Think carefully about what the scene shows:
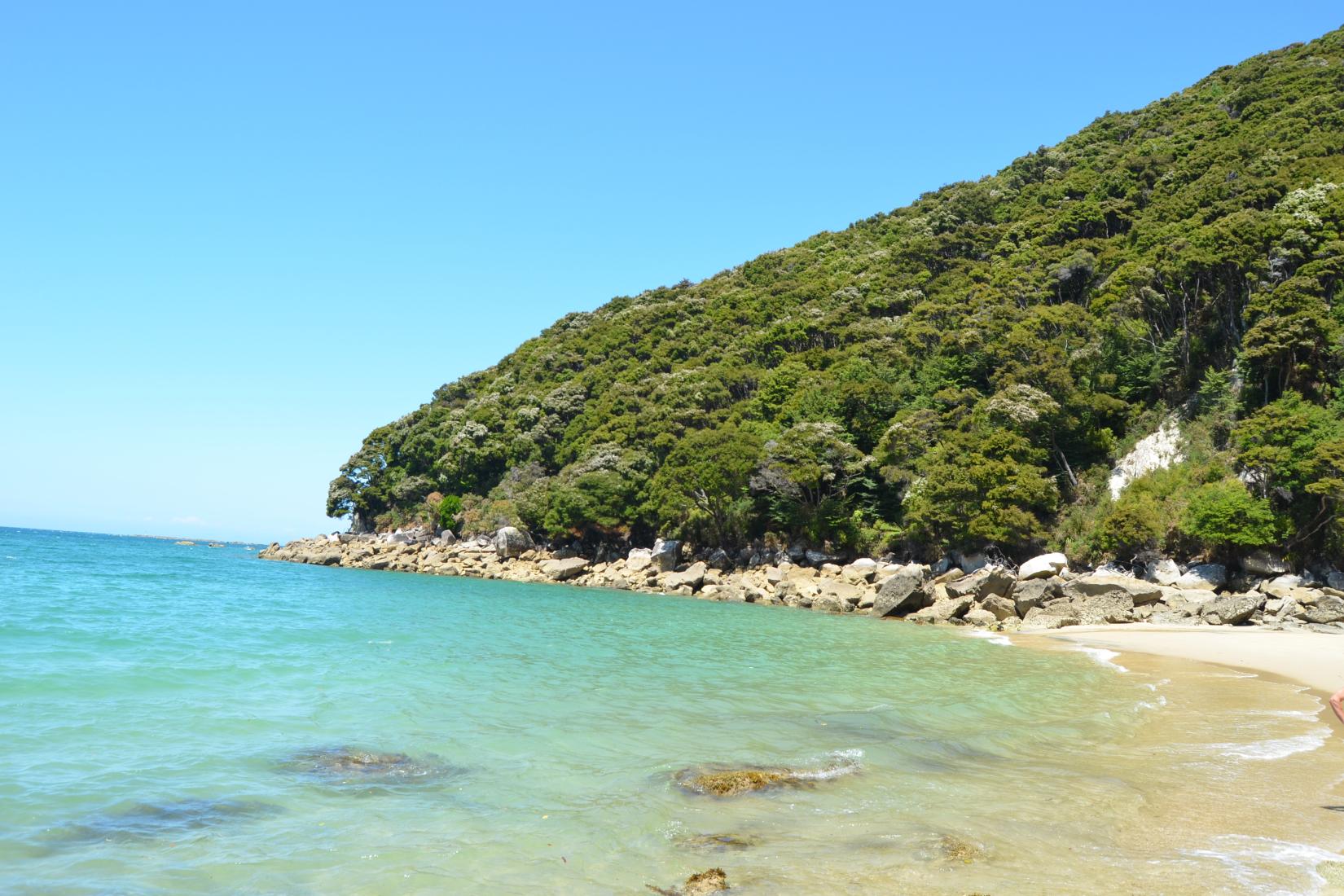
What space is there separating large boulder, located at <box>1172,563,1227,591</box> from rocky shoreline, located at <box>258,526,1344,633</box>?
0.03 metres

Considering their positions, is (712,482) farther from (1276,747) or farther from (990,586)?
(1276,747)

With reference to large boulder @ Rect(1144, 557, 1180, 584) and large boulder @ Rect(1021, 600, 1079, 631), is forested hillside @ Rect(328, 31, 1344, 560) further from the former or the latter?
large boulder @ Rect(1021, 600, 1079, 631)

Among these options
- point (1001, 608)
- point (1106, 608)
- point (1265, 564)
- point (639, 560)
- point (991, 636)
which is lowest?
point (991, 636)

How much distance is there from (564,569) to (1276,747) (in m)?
44.1

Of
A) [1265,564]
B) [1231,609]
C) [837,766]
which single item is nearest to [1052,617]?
[1231,609]

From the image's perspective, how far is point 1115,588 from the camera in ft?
92.6

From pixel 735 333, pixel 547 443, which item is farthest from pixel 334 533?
pixel 735 333

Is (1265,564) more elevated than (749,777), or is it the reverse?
(1265,564)

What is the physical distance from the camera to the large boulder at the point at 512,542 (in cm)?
6031

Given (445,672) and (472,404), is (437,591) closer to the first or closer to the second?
(445,672)

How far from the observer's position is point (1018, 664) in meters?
18.6

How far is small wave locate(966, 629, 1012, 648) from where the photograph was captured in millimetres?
23438

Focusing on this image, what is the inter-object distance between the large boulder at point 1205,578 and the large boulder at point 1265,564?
0.88 m

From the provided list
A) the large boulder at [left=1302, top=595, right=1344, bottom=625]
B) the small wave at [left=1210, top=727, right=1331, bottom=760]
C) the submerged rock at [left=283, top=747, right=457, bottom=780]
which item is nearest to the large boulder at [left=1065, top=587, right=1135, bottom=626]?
the large boulder at [left=1302, top=595, right=1344, bottom=625]
